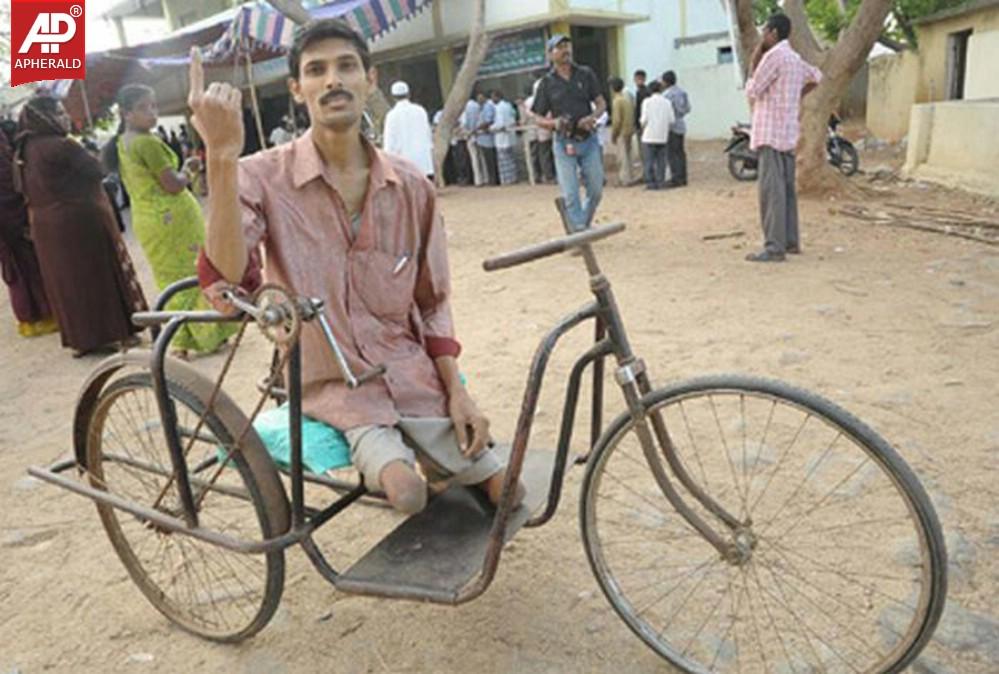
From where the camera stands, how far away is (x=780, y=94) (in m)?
5.68

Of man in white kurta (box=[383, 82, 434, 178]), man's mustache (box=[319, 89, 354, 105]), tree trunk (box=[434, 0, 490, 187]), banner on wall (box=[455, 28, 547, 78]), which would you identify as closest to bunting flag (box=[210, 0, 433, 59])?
tree trunk (box=[434, 0, 490, 187])

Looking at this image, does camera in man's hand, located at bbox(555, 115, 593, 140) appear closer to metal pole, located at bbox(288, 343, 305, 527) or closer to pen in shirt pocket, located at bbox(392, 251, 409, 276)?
pen in shirt pocket, located at bbox(392, 251, 409, 276)

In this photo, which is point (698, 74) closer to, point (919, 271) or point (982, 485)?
point (919, 271)

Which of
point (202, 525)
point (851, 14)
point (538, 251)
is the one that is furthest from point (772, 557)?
point (851, 14)

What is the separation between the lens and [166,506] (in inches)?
93.2

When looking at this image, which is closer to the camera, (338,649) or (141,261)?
(338,649)

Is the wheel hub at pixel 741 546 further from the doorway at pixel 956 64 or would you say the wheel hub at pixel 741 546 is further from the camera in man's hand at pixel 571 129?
the doorway at pixel 956 64

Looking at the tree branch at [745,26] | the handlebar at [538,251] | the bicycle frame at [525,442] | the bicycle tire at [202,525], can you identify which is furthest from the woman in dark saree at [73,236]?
the tree branch at [745,26]

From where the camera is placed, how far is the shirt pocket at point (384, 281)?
203 centimetres

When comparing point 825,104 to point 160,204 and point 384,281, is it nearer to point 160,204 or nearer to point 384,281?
point 160,204

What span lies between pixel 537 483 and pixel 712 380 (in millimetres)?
662

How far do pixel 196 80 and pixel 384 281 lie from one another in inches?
26.7

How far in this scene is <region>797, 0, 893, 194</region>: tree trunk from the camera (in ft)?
25.5

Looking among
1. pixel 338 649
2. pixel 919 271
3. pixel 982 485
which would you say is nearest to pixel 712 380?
pixel 338 649
